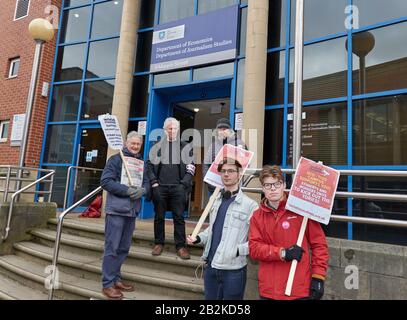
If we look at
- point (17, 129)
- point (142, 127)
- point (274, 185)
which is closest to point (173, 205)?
point (274, 185)

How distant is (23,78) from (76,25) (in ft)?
7.67

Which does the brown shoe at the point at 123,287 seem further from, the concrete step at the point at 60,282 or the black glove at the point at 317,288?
the black glove at the point at 317,288

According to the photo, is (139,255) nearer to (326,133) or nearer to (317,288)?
(317,288)

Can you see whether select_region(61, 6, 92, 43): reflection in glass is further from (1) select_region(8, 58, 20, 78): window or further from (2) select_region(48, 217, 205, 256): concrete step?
(2) select_region(48, 217, 205, 256): concrete step

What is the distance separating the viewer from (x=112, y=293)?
371 centimetres

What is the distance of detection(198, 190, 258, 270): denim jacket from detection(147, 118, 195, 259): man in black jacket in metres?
1.70

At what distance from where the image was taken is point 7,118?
33.1ft

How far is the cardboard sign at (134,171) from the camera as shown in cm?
394

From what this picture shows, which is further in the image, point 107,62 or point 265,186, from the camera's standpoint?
point 107,62

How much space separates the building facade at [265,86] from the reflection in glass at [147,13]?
0.03m

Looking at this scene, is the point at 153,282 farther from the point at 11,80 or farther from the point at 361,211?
the point at 11,80

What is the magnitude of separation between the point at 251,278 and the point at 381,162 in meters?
3.48
